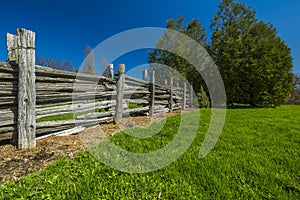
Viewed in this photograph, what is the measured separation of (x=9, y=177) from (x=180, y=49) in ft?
67.3

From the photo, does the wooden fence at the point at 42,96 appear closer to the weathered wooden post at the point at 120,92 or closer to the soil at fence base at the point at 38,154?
the weathered wooden post at the point at 120,92

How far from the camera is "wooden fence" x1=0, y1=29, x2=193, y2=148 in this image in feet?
9.25

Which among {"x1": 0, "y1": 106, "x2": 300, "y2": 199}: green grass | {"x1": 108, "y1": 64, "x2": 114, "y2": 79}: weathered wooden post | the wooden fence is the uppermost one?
{"x1": 108, "y1": 64, "x2": 114, "y2": 79}: weathered wooden post

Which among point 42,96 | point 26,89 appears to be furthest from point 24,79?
point 42,96

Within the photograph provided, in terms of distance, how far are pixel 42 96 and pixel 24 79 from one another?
0.51m

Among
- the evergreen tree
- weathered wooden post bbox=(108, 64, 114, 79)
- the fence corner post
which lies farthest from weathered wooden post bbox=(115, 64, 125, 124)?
the evergreen tree

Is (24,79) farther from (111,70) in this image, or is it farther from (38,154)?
(111,70)

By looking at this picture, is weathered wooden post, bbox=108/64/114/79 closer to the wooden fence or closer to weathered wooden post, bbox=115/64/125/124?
the wooden fence

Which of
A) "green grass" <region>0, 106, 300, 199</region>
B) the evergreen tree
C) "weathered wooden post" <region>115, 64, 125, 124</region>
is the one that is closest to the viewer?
"green grass" <region>0, 106, 300, 199</region>

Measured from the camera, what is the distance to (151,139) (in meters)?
3.63

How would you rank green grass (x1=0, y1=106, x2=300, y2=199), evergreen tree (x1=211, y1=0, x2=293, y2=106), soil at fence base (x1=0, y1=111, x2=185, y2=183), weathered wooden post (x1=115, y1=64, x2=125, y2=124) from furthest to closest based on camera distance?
evergreen tree (x1=211, y1=0, x2=293, y2=106), weathered wooden post (x1=115, y1=64, x2=125, y2=124), soil at fence base (x1=0, y1=111, x2=185, y2=183), green grass (x1=0, y1=106, x2=300, y2=199)

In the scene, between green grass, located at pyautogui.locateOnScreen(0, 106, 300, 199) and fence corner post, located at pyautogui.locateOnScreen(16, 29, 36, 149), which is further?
fence corner post, located at pyautogui.locateOnScreen(16, 29, 36, 149)

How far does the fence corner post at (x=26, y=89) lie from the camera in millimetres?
2818

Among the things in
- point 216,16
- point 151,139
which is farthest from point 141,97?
point 216,16
